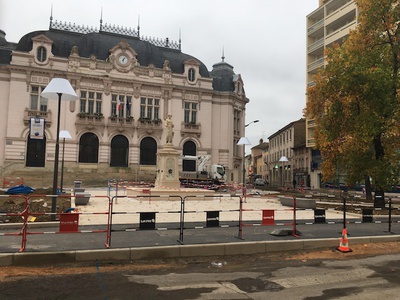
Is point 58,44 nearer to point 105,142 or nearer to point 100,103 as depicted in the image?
point 100,103

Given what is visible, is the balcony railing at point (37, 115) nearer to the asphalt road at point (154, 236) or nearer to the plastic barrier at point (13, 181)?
the plastic barrier at point (13, 181)

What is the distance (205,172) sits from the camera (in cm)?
4625

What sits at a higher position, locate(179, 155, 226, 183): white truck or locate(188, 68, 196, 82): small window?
locate(188, 68, 196, 82): small window

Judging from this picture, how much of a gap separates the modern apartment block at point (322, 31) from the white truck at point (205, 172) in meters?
13.3

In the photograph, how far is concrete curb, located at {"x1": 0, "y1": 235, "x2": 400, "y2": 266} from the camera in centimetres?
777

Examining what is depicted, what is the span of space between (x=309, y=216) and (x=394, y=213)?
4.82m

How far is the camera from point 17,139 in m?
42.8

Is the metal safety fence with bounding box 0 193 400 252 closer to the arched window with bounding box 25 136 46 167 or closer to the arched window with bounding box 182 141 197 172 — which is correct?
the arched window with bounding box 25 136 46 167

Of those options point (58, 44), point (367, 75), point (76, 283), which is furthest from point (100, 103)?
point (76, 283)

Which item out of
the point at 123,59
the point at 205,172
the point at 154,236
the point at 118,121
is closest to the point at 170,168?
the point at 154,236

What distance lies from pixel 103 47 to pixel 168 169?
2893 cm

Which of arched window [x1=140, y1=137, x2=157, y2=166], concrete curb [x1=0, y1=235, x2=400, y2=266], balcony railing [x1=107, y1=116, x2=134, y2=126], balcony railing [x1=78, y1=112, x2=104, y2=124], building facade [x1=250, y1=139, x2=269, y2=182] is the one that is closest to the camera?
concrete curb [x1=0, y1=235, x2=400, y2=266]

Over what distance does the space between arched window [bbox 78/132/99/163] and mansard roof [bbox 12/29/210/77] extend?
10755mm

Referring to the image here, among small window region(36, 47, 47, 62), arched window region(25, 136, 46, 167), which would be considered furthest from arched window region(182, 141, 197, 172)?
small window region(36, 47, 47, 62)
